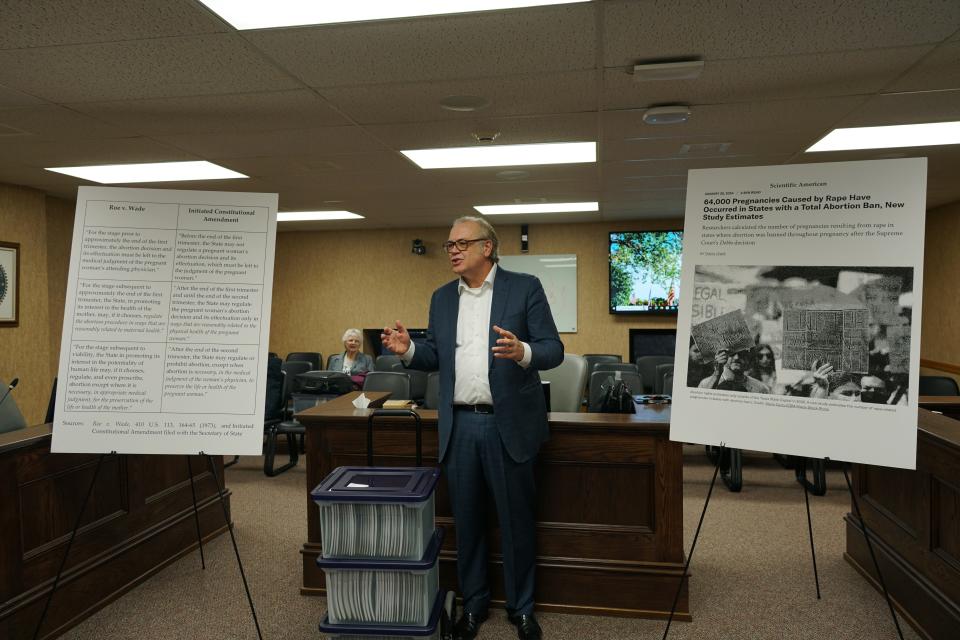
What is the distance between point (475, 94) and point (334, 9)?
107cm

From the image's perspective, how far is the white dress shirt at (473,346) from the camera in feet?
8.54

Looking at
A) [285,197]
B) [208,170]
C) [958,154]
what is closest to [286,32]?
[208,170]

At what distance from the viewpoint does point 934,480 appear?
271cm

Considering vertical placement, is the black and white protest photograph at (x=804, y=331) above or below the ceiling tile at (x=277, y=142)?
below

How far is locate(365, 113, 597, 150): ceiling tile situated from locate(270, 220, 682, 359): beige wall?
4.52m

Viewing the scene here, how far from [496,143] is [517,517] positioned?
2.62m

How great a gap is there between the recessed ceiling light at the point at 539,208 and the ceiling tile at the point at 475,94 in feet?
11.3

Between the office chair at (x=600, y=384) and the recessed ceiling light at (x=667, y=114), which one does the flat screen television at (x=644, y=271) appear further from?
the recessed ceiling light at (x=667, y=114)

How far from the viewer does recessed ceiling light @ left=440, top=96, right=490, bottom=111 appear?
3.34 metres

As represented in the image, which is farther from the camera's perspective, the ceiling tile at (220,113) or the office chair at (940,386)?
the office chair at (940,386)

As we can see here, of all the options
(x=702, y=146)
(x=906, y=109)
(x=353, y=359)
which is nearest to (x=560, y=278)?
(x=353, y=359)

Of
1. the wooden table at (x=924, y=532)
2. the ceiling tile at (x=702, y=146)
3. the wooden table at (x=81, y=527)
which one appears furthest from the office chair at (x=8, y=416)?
the wooden table at (x=924, y=532)

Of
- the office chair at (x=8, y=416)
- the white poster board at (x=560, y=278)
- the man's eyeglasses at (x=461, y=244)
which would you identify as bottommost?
the office chair at (x=8, y=416)

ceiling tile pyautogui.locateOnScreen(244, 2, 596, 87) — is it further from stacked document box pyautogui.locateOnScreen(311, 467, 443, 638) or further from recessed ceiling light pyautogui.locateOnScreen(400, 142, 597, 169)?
stacked document box pyautogui.locateOnScreen(311, 467, 443, 638)
